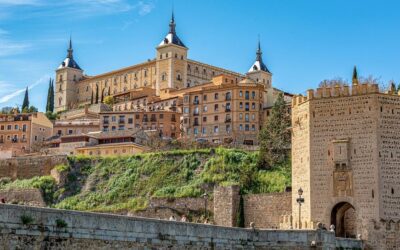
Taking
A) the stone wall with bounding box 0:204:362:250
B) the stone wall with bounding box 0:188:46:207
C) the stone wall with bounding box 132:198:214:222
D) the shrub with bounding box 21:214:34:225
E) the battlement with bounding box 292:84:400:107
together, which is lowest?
the stone wall with bounding box 0:204:362:250

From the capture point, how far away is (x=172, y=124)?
279ft

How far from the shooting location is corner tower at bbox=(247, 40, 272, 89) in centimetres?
10725

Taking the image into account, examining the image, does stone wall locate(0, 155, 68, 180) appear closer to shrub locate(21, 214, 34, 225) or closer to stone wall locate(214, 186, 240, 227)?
stone wall locate(214, 186, 240, 227)

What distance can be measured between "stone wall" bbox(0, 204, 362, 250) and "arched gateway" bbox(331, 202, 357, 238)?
8103 mm

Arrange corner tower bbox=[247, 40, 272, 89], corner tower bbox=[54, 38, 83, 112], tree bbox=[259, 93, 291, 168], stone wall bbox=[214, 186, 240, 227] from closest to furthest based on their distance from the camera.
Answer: stone wall bbox=[214, 186, 240, 227] → tree bbox=[259, 93, 291, 168] → corner tower bbox=[247, 40, 272, 89] → corner tower bbox=[54, 38, 83, 112]

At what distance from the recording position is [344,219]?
1576 inches

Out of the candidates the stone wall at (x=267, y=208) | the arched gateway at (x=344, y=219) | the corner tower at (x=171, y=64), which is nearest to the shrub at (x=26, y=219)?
the arched gateway at (x=344, y=219)

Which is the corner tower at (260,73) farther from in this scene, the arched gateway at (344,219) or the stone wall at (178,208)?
the arched gateway at (344,219)

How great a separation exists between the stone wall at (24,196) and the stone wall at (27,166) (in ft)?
16.8

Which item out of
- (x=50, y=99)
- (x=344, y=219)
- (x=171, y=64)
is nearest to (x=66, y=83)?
(x=50, y=99)

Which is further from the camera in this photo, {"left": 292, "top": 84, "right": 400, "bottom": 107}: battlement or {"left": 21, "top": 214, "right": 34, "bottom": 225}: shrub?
{"left": 292, "top": 84, "right": 400, "bottom": 107}: battlement

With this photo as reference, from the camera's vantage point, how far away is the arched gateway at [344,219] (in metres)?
38.1

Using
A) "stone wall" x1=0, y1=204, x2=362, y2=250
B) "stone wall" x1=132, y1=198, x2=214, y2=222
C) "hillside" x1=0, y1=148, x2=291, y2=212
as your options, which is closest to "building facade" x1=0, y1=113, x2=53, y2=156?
"hillside" x1=0, y1=148, x2=291, y2=212

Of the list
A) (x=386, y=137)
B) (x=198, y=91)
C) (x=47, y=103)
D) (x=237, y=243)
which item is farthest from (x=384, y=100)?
(x=47, y=103)
